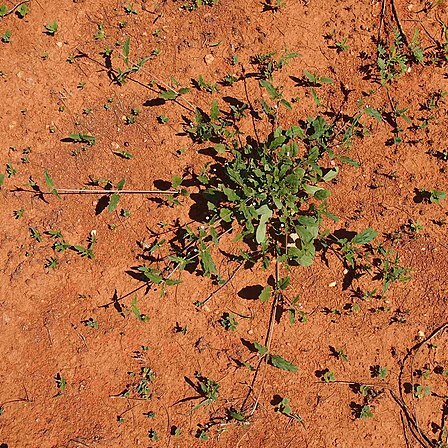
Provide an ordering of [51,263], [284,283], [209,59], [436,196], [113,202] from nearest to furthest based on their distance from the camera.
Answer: [284,283] → [113,202] → [436,196] → [51,263] → [209,59]

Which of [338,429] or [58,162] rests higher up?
[58,162]

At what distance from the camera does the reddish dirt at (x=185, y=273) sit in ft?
12.6

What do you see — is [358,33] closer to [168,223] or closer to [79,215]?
[168,223]

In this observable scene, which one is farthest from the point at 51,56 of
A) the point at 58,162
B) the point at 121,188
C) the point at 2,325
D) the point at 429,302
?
the point at 429,302

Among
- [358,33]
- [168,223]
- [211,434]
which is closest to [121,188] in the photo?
[168,223]

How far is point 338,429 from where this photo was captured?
12.5 feet

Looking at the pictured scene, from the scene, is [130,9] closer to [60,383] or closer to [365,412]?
[60,383]

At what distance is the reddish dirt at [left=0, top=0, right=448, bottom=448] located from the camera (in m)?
3.85

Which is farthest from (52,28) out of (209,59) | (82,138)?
(209,59)

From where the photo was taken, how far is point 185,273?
13.0 feet

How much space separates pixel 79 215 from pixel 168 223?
2.50 feet

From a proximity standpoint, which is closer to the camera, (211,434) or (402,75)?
(211,434)

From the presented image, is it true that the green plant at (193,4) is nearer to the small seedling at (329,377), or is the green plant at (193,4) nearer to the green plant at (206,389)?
the green plant at (206,389)

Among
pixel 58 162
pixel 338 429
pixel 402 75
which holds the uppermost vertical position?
pixel 402 75
